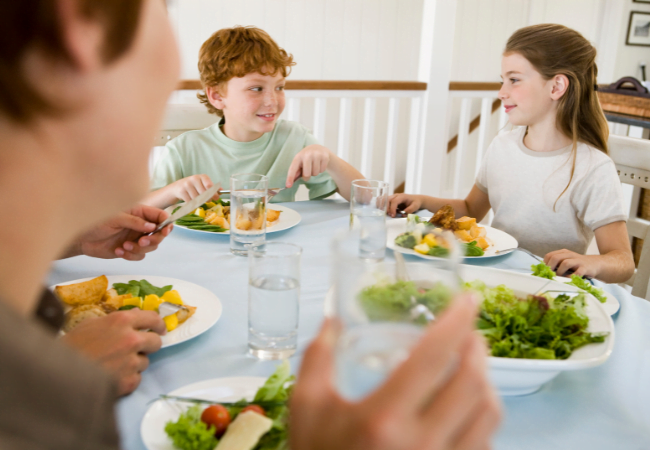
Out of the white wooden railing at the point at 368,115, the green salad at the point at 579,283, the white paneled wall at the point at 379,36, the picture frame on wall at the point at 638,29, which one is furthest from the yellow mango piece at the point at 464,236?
the picture frame on wall at the point at 638,29

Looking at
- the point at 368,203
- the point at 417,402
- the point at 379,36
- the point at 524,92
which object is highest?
the point at 379,36

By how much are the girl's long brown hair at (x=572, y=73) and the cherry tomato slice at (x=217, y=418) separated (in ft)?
5.55

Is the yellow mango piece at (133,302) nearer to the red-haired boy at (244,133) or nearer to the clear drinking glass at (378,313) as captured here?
the clear drinking glass at (378,313)

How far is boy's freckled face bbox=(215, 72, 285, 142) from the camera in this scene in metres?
2.11

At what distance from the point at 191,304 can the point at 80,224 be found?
54 cm

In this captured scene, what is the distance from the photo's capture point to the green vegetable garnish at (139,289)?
1024 mm

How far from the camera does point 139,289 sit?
1027 millimetres

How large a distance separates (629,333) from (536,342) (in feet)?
0.93

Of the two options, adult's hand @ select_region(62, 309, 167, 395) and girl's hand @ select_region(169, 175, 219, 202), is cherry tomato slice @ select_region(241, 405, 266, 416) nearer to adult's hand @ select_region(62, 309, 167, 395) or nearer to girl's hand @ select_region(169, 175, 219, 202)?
adult's hand @ select_region(62, 309, 167, 395)

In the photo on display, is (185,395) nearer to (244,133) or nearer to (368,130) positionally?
(244,133)

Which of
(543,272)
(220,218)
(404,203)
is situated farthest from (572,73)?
(220,218)

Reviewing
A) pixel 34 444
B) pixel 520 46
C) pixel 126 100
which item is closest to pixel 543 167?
pixel 520 46

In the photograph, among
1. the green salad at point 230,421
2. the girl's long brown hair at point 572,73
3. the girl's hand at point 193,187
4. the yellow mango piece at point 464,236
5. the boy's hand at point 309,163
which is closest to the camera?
the green salad at point 230,421

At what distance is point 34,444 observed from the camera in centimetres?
34
